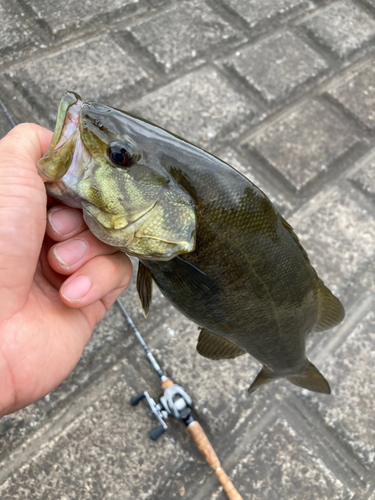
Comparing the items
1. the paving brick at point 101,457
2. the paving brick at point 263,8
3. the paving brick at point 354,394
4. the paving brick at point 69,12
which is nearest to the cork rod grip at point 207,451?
the paving brick at point 101,457

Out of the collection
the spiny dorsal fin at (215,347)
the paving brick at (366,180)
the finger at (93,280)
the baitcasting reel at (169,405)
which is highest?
the finger at (93,280)

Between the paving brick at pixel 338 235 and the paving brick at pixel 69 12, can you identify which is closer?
the paving brick at pixel 338 235

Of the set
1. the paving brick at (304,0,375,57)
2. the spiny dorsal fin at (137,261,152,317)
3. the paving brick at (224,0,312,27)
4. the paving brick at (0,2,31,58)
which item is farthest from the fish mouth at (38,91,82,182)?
the paving brick at (304,0,375,57)

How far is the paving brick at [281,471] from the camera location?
177cm

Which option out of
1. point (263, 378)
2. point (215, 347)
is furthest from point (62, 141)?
point (263, 378)

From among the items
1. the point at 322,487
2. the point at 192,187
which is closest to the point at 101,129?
the point at 192,187

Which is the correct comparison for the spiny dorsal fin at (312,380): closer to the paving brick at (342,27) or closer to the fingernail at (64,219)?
the fingernail at (64,219)

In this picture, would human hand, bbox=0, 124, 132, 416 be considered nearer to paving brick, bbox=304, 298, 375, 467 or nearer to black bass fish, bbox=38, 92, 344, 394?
black bass fish, bbox=38, 92, 344, 394

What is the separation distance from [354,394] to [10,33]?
277 centimetres

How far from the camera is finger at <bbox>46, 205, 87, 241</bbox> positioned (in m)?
1.13

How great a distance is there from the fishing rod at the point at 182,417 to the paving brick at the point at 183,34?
2.00 meters

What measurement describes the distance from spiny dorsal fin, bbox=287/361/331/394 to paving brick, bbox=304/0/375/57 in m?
2.47

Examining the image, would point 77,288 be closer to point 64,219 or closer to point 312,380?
point 64,219

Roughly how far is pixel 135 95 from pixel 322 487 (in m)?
2.28
